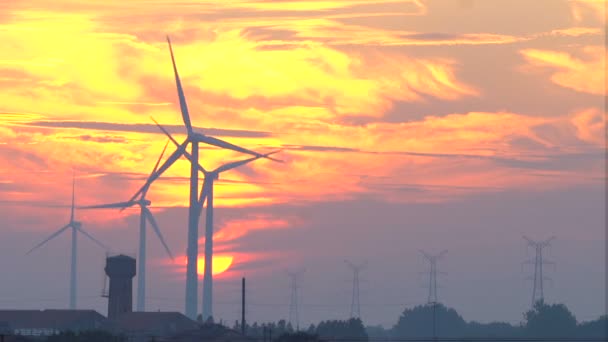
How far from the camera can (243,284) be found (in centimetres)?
15400

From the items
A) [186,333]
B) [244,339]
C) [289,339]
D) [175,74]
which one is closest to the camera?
[289,339]

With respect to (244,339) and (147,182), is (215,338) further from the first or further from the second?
(147,182)

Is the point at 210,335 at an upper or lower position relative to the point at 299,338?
upper

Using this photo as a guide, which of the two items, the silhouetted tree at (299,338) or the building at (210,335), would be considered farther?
the building at (210,335)

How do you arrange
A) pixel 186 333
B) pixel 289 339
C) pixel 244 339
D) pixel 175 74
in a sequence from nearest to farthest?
pixel 289 339 → pixel 244 339 → pixel 186 333 → pixel 175 74

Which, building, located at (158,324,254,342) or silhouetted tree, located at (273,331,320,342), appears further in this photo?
building, located at (158,324,254,342)

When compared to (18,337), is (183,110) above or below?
above

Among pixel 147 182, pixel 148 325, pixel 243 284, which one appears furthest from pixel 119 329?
pixel 243 284

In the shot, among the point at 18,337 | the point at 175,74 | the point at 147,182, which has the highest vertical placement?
the point at 175,74

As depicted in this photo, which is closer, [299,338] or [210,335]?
[299,338]

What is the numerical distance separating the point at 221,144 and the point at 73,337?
1518 inches

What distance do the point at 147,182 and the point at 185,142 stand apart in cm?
730

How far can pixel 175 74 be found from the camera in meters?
189

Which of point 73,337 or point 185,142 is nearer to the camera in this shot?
point 73,337
